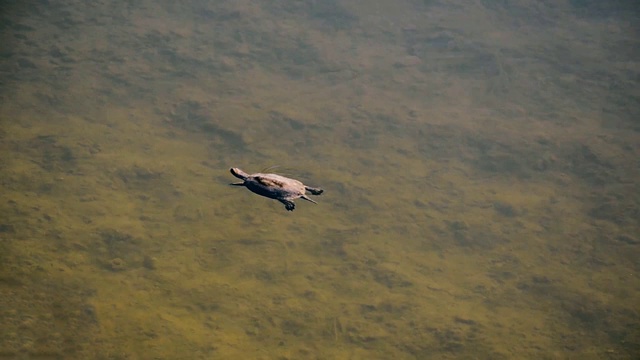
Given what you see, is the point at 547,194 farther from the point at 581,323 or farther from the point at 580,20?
the point at 580,20

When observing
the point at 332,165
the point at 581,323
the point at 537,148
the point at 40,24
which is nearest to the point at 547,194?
the point at 537,148

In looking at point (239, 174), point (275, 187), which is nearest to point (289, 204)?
point (275, 187)

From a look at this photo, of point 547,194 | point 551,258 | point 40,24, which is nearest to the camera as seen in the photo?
point 551,258

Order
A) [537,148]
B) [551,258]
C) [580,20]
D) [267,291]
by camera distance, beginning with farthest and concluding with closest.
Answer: [580,20] < [537,148] < [551,258] < [267,291]

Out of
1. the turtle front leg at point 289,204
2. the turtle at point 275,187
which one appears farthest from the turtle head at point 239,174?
the turtle front leg at point 289,204

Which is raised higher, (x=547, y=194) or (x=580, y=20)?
(x=580, y=20)

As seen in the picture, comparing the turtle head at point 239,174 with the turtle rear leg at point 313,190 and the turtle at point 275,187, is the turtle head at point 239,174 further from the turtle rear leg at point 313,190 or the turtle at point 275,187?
the turtle rear leg at point 313,190

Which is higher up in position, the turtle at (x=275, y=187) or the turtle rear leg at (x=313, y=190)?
the turtle at (x=275, y=187)
